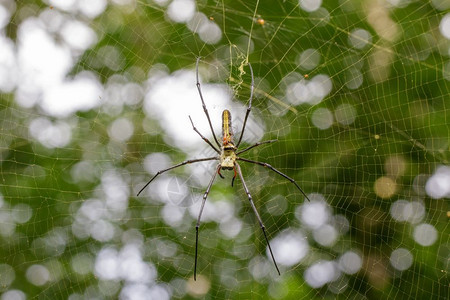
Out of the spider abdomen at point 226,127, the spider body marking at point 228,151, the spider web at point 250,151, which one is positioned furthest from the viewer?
the spider web at point 250,151

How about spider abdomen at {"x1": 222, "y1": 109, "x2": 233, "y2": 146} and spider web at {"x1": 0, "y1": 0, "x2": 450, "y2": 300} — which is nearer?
spider abdomen at {"x1": 222, "y1": 109, "x2": 233, "y2": 146}

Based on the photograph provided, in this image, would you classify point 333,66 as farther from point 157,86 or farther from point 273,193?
point 157,86

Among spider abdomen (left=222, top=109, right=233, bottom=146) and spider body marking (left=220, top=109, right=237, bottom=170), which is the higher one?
spider abdomen (left=222, top=109, right=233, bottom=146)

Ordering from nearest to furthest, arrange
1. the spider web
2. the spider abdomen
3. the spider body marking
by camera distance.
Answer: the spider abdomen, the spider body marking, the spider web

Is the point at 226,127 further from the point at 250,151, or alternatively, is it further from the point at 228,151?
the point at 250,151

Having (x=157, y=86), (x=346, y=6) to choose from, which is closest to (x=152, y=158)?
(x=157, y=86)

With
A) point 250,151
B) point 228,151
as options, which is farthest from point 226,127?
Answer: point 250,151


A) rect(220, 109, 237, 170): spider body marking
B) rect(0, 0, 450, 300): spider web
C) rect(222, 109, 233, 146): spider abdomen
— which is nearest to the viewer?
rect(222, 109, 233, 146): spider abdomen

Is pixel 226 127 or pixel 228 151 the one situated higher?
pixel 226 127
